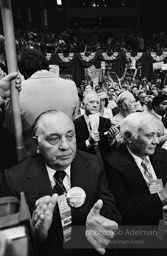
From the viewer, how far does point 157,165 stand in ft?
5.76

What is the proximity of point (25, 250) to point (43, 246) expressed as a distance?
1.67 ft

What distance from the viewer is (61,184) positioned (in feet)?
3.89

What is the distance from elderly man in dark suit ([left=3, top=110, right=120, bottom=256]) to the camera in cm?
110

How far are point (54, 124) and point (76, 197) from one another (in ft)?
1.02

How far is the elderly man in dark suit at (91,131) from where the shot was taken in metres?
1.89

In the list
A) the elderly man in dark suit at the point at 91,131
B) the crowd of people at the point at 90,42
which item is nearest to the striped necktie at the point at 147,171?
the elderly man in dark suit at the point at 91,131

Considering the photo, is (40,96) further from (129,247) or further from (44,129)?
(129,247)

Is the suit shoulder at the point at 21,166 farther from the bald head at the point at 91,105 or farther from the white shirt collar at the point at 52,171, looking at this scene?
the bald head at the point at 91,105

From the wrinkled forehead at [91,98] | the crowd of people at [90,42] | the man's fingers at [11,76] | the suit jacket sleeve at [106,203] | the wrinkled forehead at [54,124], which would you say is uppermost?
the crowd of people at [90,42]

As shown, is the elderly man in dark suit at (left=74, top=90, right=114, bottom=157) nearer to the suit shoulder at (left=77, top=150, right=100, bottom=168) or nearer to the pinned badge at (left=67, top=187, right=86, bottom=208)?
the suit shoulder at (left=77, top=150, right=100, bottom=168)

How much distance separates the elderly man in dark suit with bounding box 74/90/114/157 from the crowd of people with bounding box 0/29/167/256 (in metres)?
0.01

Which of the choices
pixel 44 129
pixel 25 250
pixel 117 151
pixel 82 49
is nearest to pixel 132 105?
pixel 117 151

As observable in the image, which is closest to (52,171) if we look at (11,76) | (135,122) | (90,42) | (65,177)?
(65,177)

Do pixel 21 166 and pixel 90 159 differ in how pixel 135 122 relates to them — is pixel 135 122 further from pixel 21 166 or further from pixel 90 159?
pixel 21 166
